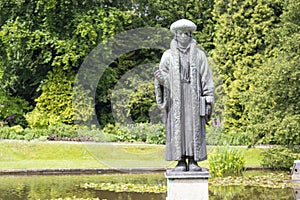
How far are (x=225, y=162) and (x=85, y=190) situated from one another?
387cm

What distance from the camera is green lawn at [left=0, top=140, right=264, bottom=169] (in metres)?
15.5

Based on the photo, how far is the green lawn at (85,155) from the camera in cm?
1548

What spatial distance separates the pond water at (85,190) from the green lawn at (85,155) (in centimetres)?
212

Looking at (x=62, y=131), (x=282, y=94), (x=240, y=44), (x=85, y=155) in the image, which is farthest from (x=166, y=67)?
(x=240, y=44)

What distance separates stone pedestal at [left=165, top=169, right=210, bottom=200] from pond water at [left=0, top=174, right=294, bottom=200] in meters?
3.50

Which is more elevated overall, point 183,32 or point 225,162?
point 183,32

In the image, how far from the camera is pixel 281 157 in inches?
539

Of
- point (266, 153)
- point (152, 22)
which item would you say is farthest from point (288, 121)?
point (152, 22)

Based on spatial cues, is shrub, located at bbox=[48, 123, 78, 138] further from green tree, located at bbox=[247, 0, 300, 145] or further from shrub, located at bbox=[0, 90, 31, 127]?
green tree, located at bbox=[247, 0, 300, 145]

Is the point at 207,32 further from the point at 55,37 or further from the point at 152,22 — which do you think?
the point at 55,37

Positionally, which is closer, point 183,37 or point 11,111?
point 183,37

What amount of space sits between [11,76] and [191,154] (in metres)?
16.0

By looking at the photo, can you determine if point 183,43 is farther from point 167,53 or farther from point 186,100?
point 186,100

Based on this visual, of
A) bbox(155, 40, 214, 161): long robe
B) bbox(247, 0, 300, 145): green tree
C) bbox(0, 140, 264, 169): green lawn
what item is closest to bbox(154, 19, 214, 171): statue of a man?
bbox(155, 40, 214, 161): long robe
